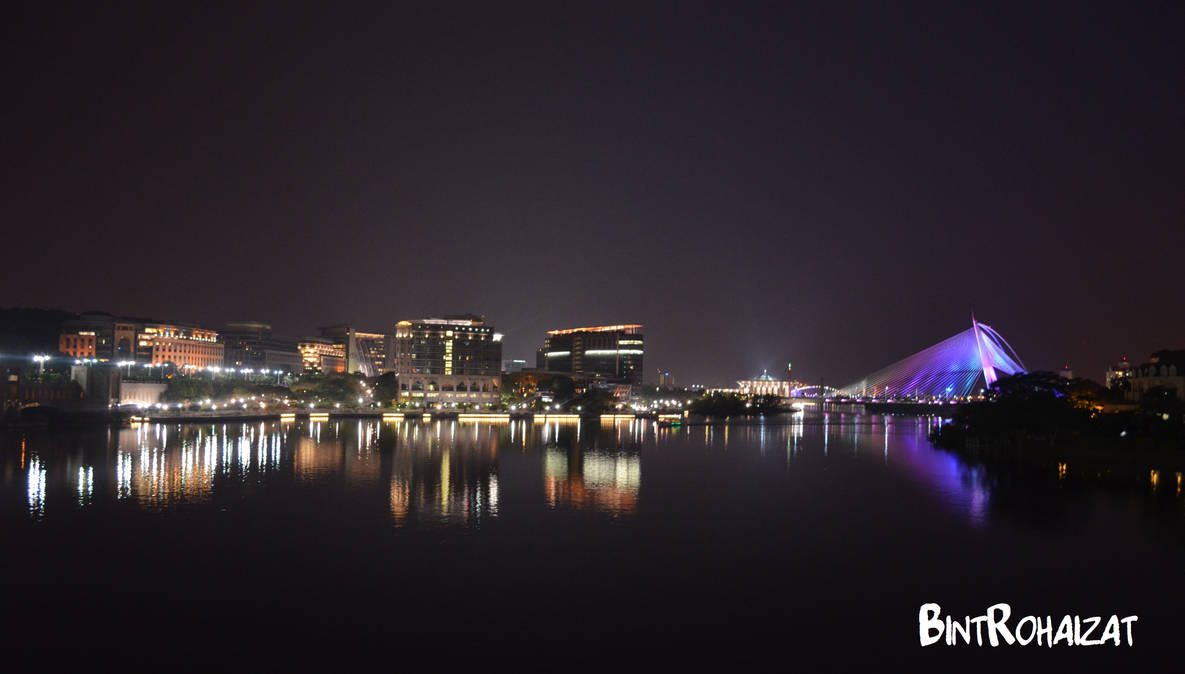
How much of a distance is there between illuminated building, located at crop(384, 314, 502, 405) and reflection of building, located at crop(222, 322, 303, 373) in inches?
1374

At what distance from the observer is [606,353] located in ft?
387

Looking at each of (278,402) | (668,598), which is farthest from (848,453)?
(278,402)

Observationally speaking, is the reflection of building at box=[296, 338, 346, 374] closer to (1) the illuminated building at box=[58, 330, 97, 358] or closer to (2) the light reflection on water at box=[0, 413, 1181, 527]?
(1) the illuminated building at box=[58, 330, 97, 358]

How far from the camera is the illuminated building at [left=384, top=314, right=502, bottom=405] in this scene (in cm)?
7656

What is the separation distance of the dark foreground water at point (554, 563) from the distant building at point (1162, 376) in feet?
67.3

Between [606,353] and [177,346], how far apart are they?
5670 cm

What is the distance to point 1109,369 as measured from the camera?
82062 millimetres

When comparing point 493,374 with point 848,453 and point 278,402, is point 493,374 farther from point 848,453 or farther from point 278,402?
point 848,453

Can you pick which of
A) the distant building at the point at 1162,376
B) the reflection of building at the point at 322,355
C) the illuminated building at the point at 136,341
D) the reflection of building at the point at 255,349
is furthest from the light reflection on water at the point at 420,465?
the reflection of building at the point at 322,355

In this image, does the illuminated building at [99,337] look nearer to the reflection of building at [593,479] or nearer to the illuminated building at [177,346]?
the illuminated building at [177,346]

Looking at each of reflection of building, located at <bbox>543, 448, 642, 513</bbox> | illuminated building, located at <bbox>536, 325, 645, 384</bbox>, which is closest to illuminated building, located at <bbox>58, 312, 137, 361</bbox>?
illuminated building, located at <bbox>536, 325, 645, 384</bbox>

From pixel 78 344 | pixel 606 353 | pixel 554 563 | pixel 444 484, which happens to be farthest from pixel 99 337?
pixel 554 563

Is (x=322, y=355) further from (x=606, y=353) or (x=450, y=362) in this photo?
(x=450, y=362)

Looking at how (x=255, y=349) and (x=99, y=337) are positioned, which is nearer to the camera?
(x=99, y=337)
